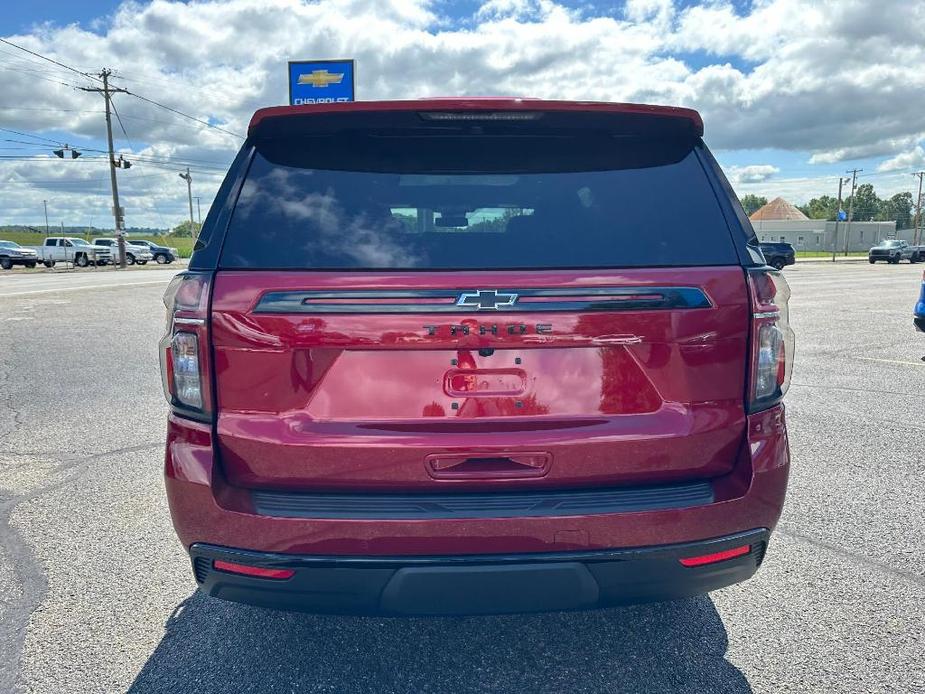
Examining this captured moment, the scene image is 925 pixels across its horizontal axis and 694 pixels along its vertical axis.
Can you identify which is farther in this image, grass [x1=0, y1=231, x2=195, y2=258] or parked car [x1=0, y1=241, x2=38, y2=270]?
grass [x1=0, y1=231, x2=195, y2=258]

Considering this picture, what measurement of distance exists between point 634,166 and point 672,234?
292 millimetres

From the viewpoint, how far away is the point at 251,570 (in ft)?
6.45

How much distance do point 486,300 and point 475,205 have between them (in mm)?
438

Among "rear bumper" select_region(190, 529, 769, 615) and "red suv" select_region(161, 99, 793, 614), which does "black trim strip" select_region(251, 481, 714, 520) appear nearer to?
"red suv" select_region(161, 99, 793, 614)

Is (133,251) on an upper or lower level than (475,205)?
lower

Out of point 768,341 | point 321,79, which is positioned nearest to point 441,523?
point 768,341

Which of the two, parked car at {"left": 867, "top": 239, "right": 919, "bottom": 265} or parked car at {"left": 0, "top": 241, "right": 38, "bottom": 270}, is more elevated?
parked car at {"left": 867, "top": 239, "right": 919, "bottom": 265}

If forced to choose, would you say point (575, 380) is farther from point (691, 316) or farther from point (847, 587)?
point (847, 587)

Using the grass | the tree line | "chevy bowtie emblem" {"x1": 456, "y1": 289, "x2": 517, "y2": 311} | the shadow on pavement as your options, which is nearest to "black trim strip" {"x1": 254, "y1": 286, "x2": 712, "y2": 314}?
"chevy bowtie emblem" {"x1": 456, "y1": 289, "x2": 517, "y2": 311}

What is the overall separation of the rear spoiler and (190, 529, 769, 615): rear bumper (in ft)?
4.41

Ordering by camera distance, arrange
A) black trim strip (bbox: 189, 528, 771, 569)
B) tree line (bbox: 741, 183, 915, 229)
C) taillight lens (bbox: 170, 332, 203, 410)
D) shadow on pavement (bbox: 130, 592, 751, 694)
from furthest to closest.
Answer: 1. tree line (bbox: 741, 183, 915, 229)
2. shadow on pavement (bbox: 130, 592, 751, 694)
3. taillight lens (bbox: 170, 332, 203, 410)
4. black trim strip (bbox: 189, 528, 771, 569)

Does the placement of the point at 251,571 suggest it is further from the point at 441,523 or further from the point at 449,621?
the point at 449,621

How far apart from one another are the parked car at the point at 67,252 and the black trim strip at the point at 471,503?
49926 mm

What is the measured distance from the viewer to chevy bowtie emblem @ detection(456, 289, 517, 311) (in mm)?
1906
